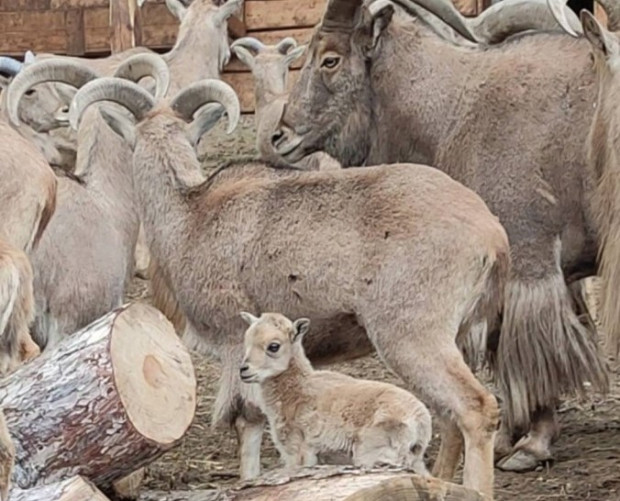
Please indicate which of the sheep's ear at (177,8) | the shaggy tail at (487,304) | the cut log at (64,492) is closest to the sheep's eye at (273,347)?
the shaggy tail at (487,304)

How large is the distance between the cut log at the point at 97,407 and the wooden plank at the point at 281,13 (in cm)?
987

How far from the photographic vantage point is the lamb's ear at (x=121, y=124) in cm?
728

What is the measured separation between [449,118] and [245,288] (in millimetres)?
1407

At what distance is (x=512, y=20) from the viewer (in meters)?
7.90

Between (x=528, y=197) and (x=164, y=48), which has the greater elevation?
(x=528, y=197)

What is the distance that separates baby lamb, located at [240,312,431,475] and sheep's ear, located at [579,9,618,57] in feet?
5.37

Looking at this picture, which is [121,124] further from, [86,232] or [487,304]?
[487,304]

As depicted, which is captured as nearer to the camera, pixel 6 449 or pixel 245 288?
pixel 6 449

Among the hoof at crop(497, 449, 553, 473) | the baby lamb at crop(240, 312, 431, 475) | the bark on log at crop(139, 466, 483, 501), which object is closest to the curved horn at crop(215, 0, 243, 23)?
the hoof at crop(497, 449, 553, 473)

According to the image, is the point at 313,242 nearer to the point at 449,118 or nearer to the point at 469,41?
the point at 449,118

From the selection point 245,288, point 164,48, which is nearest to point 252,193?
point 245,288

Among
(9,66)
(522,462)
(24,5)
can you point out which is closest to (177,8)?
(9,66)

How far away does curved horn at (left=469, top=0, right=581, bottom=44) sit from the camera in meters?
7.75

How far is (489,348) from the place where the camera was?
690 centimetres
